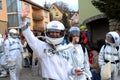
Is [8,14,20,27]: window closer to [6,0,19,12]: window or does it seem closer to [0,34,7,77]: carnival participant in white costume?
[6,0,19,12]: window

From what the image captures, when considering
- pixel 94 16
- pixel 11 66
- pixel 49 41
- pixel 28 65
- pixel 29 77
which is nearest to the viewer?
pixel 49 41

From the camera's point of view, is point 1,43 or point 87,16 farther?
point 87,16

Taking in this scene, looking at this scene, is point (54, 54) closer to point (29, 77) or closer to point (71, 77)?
point (71, 77)

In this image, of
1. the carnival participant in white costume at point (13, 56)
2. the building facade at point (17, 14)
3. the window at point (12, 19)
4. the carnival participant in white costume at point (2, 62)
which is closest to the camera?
the carnival participant in white costume at point (13, 56)

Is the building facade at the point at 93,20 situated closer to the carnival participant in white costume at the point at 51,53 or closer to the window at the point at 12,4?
the carnival participant in white costume at the point at 51,53

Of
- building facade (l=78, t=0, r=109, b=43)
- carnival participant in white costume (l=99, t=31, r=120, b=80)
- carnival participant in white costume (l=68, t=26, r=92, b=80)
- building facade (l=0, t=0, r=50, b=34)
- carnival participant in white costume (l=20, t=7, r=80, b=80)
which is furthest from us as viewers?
building facade (l=0, t=0, r=50, b=34)

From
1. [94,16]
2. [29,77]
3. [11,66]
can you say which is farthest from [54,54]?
[94,16]

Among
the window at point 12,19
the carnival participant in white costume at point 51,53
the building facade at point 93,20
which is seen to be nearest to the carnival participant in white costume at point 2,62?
the carnival participant in white costume at point 51,53

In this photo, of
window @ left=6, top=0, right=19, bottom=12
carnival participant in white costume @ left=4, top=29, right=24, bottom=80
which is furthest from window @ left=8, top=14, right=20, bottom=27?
carnival participant in white costume @ left=4, top=29, right=24, bottom=80

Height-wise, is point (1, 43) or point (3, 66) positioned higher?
point (1, 43)

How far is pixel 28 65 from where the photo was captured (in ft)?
60.7

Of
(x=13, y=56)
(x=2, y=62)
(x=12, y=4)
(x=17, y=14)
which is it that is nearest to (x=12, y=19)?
(x=17, y=14)

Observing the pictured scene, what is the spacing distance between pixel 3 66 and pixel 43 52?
9657 millimetres

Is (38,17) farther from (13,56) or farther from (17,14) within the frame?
(13,56)
